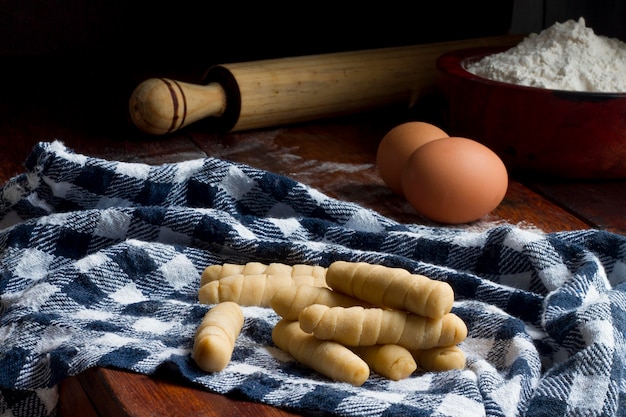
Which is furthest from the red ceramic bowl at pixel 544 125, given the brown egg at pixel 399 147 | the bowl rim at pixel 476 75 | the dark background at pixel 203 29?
the dark background at pixel 203 29

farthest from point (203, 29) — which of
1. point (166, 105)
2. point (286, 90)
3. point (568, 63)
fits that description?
point (568, 63)

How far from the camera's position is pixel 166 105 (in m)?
1.58

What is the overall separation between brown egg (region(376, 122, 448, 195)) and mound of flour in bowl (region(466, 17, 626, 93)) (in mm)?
200

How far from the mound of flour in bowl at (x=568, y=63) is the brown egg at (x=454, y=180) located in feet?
0.80

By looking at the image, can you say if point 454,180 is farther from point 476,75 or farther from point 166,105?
point 166,105

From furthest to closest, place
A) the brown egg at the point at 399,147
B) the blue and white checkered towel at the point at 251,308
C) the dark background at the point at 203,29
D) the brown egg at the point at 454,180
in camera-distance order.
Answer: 1. the dark background at the point at 203,29
2. the brown egg at the point at 399,147
3. the brown egg at the point at 454,180
4. the blue and white checkered towel at the point at 251,308

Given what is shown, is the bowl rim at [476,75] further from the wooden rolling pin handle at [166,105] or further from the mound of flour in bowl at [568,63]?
the wooden rolling pin handle at [166,105]

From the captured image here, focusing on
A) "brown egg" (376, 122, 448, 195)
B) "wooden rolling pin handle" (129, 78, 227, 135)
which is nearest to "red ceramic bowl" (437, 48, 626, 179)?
"brown egg" (376, 122, 448, 195)

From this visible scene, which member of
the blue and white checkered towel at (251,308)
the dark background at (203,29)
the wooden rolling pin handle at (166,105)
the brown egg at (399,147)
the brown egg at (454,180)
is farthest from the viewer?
the dark background at (203,29)

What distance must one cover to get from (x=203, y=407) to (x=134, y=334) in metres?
0.16

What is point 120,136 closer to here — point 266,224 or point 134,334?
point 266,224

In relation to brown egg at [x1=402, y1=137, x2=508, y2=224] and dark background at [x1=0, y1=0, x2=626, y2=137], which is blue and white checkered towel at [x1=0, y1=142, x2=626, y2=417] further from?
dark background at [x1=0, y1=0, x2=626, y2=137]

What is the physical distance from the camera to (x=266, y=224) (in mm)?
1145

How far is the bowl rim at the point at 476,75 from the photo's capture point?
4.39 ft
